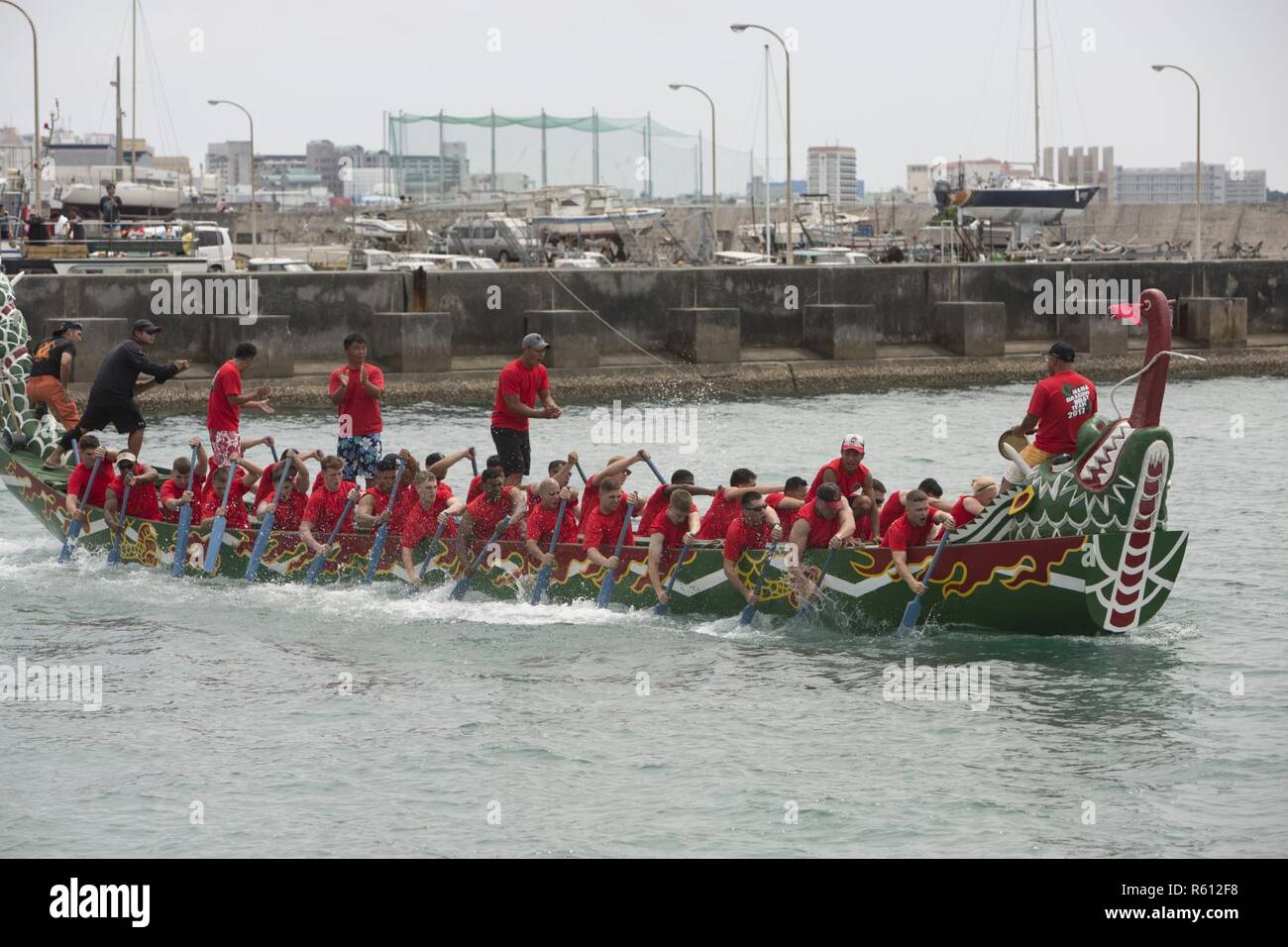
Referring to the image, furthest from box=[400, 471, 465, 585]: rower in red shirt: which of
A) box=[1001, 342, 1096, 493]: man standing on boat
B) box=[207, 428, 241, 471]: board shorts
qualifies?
box=[1001, 342, 1096, 493]: man standing on boat

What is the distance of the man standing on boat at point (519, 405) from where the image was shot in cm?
1728

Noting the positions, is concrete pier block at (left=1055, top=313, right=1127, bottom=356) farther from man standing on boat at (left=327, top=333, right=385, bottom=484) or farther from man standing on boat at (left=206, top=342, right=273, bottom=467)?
man standing on boat at (left=206, top=342, right=273, bottom=467)

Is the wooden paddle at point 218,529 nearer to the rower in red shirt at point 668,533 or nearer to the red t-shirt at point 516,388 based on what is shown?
the red t-shirt at point 516,388

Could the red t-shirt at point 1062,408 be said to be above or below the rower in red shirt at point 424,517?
above

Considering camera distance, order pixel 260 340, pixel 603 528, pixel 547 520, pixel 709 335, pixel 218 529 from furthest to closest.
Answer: pixel 709 335
pixel 260 340
pixel 218 529
pixel 547 520
pixel 603 528

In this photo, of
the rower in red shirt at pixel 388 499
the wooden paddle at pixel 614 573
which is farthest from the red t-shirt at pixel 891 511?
the rower in red shirt at pixel 388 499

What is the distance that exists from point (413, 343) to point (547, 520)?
61.2 feet

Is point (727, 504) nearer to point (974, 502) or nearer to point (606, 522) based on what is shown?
point (606, 522)

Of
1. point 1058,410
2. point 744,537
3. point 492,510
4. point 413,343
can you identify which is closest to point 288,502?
point 492,510

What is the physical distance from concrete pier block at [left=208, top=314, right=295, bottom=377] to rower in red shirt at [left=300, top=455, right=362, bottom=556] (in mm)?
16249

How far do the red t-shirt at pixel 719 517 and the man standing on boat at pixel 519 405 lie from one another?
242cm

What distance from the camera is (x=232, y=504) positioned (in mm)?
17891

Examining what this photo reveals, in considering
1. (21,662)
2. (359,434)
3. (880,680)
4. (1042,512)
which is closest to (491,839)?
(880,680)

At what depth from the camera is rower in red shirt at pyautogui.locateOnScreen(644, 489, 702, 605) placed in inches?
607
